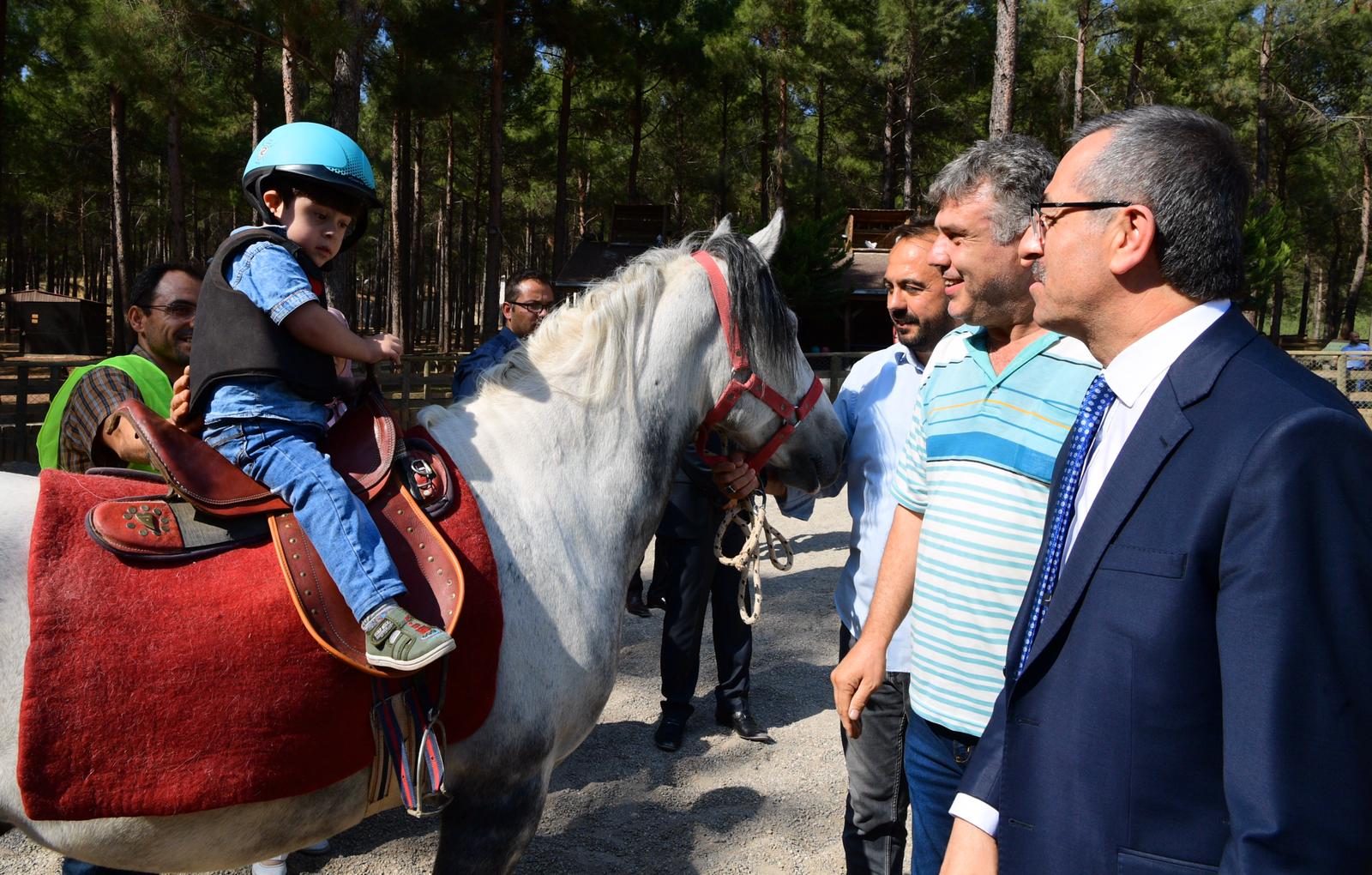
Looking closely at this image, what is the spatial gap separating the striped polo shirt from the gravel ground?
187 centimetres

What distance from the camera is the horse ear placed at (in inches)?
105

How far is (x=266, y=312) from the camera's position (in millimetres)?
2068

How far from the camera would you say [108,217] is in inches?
1431

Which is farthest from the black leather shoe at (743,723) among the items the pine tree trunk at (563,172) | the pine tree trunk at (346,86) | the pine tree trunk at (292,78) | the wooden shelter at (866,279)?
the wooden shelter at (866,279)

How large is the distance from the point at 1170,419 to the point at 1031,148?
→ 4.49 feet

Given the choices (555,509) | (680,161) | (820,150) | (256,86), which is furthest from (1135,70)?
(555,509)

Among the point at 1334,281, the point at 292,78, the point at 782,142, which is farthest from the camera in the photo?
the point at 1334,281

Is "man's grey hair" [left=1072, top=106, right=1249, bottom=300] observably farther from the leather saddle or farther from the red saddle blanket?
the red saddle blanket

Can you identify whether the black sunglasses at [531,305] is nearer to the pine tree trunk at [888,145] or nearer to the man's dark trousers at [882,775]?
the man's dark trousers at [882,775]

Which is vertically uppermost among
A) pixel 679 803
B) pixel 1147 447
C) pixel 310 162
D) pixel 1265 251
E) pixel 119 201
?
pixel 1265 251

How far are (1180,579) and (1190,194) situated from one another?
1.76 feet

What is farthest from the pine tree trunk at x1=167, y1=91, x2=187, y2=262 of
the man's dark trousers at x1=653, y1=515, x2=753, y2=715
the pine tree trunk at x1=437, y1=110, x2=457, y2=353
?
the man's dark trousers at x1=653, y1=515, x2=753, y2=715

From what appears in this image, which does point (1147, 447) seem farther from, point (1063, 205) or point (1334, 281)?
point (1334, 281)

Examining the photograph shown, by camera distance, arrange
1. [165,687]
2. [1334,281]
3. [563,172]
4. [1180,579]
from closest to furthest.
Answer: [1180,579]
[165,687]
[563,172]
[1334,281]
